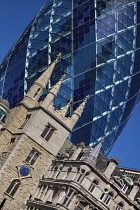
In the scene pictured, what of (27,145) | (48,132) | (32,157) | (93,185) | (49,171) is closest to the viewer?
(93,185)

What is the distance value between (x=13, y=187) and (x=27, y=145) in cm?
496

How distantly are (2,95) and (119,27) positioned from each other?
82.5 ft

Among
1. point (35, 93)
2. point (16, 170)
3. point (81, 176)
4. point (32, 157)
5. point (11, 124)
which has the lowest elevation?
point (16, 170)

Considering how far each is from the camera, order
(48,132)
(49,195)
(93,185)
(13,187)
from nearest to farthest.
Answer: (93,185) → (49,195) → (13,187) → (48,132)

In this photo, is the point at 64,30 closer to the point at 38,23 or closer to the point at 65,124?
the point at 38,23

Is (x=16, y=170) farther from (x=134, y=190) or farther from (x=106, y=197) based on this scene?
(x=134, y=190)

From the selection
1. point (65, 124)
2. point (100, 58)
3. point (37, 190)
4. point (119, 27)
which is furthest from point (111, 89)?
point (37, 190)

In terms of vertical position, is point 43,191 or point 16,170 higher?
point 16,170

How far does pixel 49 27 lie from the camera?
7294 centimetres

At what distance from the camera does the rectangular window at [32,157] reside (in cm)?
4625

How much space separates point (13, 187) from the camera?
44.9 metres

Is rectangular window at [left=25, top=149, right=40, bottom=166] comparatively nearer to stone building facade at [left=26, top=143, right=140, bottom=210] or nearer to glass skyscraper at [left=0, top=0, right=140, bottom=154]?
stone building facade at [left=26, top=143, right=140, bottom=210]

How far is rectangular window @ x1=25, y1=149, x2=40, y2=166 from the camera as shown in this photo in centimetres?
4625

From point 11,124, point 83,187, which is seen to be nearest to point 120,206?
point 83,187
